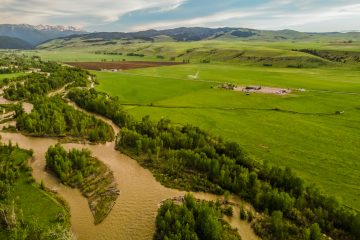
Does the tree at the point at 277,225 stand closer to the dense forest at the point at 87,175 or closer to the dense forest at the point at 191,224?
the dense forest at the point at 191,224

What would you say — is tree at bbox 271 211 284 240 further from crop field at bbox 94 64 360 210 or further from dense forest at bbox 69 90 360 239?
crop field at bbox 94 64 360 210

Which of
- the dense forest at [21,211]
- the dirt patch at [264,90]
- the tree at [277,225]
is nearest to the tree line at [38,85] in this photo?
the dense forest at [21,211]

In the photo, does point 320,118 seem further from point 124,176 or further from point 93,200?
point 93,200

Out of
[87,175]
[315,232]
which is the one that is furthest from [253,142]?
[87,175]

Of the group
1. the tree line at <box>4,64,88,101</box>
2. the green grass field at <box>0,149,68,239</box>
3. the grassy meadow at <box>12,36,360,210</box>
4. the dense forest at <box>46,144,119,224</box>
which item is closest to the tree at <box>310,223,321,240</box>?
the grassy meadow at <box>12,36,360,210</box>

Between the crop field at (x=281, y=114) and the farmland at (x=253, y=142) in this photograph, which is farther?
the crop field at (x=281, y=114)
